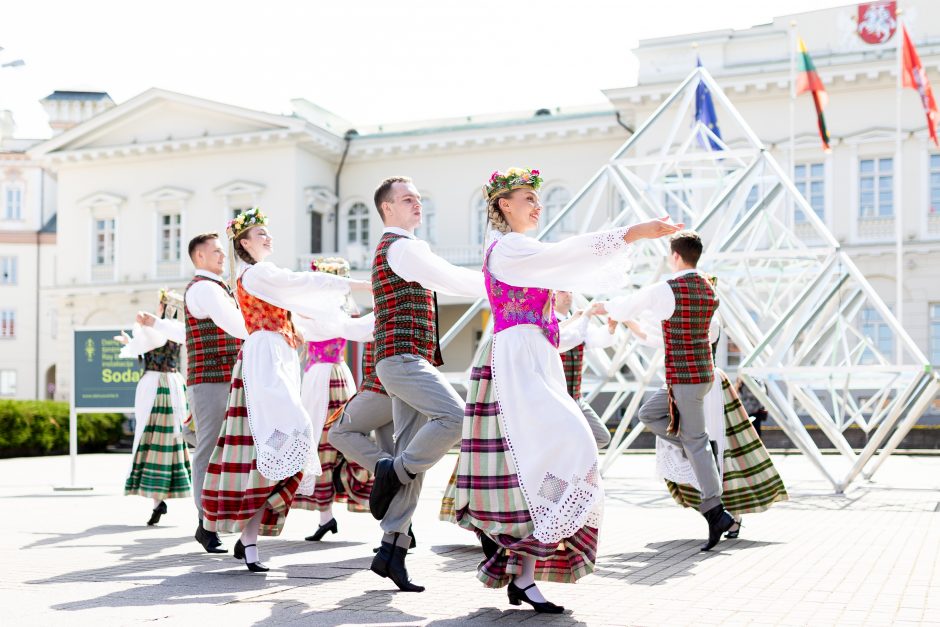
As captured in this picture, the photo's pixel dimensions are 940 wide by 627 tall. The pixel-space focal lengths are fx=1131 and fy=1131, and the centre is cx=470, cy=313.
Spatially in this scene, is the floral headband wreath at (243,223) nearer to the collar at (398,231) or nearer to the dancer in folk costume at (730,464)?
the collar at (398,231)

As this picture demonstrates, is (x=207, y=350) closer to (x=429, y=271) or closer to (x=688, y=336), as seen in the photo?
(x=429, y=271)

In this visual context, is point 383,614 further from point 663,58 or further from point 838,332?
point 663,58

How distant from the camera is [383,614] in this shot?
4465mm

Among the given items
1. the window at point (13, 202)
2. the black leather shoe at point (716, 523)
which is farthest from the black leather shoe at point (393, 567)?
the window at point (13, 202)

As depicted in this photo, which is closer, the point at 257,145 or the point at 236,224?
the point at 236,224

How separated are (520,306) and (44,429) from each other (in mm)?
18780

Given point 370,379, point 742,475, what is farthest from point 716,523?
point 370,379

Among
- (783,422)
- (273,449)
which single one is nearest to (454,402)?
(273,449)

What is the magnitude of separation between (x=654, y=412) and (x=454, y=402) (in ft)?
8.03

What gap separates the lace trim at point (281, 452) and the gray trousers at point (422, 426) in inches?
26.6

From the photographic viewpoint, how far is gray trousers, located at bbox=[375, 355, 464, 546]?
504cm

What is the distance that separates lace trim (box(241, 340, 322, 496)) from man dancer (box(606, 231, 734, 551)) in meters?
2.17

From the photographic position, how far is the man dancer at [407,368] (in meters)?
5.03

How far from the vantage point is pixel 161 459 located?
856cm
